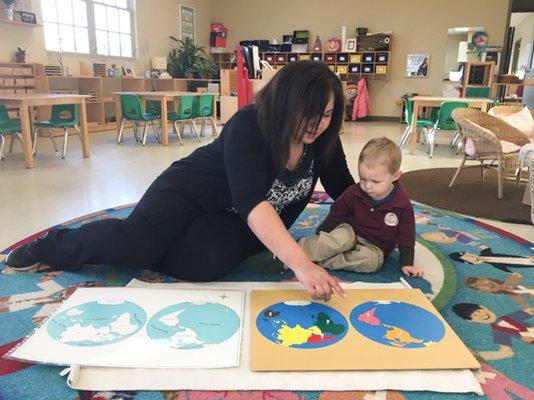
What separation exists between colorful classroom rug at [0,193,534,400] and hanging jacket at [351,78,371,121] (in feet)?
21.8

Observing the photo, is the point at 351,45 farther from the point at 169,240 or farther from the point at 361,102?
the point at 169,240

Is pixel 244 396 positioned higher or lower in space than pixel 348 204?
lower

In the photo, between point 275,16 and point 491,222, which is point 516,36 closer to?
point 275,16

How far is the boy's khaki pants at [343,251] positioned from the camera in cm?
161

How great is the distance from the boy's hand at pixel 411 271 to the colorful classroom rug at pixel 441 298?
2 centimetres

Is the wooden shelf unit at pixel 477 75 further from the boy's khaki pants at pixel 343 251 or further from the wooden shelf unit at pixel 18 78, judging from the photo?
the wooden shelf unit at pixel 18 78

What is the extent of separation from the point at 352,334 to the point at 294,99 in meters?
0.62

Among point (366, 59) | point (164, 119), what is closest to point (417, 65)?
point (366, 59)

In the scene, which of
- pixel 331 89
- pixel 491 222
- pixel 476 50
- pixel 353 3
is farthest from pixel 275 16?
pixel 331 89

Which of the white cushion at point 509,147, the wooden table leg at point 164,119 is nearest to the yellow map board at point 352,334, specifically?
the white cushion at point 509,147

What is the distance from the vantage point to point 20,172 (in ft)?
11.6

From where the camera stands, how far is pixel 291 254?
110 cm

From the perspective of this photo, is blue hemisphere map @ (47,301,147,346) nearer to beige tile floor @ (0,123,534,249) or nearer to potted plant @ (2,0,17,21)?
beige tile floor @ (0,123,534,249)

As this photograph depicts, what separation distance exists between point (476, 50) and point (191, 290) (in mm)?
8571
